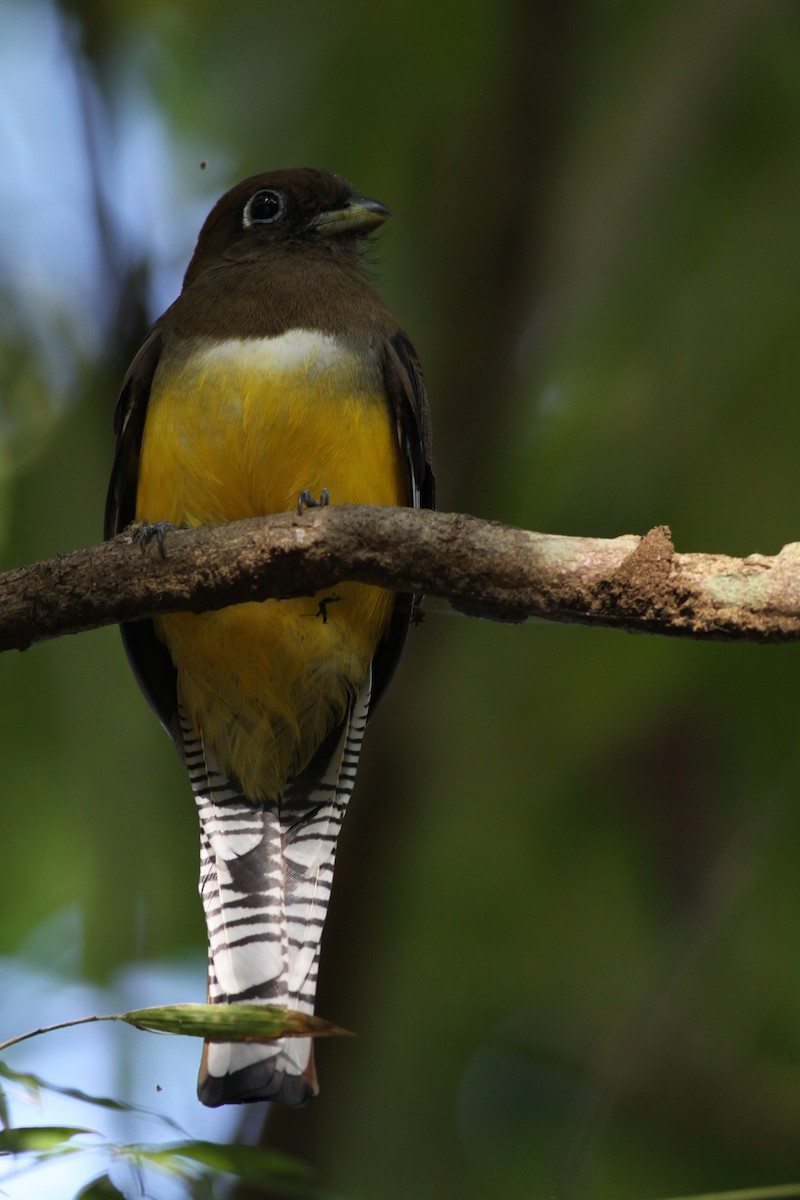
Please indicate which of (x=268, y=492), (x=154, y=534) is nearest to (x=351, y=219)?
(x=268, y=492)

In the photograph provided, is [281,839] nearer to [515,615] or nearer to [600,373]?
[515,615]

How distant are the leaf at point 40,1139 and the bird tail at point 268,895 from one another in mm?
1266

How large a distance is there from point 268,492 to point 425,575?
41.8 inches

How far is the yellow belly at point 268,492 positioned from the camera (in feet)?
12.7

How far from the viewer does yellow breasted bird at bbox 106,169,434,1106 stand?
12.7ft

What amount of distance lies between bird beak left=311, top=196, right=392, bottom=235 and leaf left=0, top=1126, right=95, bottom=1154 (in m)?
3.05

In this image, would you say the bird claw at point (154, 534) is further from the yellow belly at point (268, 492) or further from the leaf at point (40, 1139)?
the leaf at point (40, 1139)

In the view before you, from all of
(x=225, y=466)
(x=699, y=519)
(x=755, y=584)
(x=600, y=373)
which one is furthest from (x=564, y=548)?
(x=600, y=373)

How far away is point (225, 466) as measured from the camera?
3.87 m

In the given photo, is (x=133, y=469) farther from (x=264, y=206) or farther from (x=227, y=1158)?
(x=227, y=1158)

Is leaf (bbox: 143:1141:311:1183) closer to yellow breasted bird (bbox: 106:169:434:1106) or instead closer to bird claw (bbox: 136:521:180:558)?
yellow breasted bird (bbox: 106:169:434:1106)

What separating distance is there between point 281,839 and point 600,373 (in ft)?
8.85

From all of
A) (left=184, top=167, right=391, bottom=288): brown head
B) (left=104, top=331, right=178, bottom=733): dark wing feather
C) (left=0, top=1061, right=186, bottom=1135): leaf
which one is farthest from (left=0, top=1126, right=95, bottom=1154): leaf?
(left=184, top=167, right=391, bottom=288): brown head

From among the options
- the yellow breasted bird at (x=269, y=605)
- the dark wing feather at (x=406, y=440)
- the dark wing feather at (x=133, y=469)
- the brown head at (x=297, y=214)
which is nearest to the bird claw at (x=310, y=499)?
the yellow breasted bird at (x=269, y=605)
